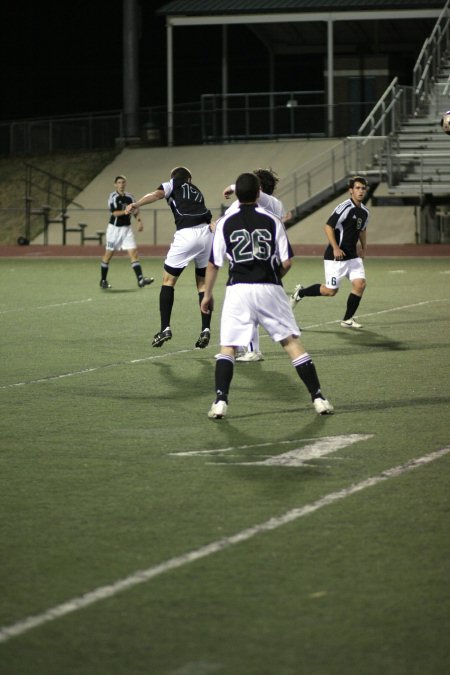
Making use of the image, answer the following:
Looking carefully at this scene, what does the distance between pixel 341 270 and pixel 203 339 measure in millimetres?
2649

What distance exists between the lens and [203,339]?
13945 millimetres

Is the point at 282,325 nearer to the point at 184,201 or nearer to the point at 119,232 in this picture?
the point at 184,201

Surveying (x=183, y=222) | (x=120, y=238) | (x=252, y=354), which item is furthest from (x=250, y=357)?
(x=120, y=238)

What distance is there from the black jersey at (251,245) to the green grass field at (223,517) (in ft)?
3.54

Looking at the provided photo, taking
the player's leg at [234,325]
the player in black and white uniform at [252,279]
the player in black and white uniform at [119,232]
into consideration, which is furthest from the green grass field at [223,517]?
the player in black and white uniform at [119,232]

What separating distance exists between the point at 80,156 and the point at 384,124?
12834 millimetres

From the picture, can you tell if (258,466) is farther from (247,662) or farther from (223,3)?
(223,3)

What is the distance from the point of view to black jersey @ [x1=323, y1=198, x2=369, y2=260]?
1576 cm

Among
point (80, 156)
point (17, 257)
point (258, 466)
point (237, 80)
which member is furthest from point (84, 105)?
point (258, 466)

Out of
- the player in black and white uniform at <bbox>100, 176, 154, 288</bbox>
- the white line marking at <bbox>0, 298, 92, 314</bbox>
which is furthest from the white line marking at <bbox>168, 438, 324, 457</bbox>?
the player in black and white uniform at <bbox>100, 176, 154, 288</bbox>

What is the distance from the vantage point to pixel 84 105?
57094 millimetres

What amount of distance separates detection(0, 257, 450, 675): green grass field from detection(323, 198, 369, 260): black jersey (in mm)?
2380

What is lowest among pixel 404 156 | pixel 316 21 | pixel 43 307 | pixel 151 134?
pixel 43 307

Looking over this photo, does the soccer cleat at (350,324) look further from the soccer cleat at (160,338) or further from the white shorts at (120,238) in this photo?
the white shorts at (120,238)
